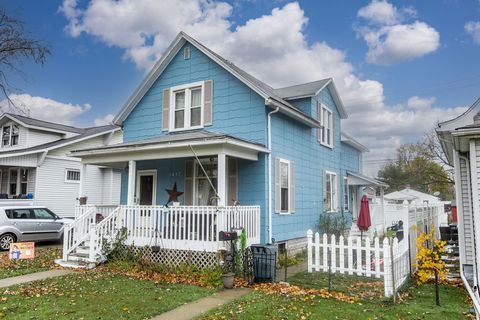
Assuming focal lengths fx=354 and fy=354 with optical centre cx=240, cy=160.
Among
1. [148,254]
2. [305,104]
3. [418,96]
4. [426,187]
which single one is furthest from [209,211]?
[426,187]

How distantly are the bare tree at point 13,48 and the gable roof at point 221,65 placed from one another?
352 centimetres

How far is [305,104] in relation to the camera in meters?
14.7

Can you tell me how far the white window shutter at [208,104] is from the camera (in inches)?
503

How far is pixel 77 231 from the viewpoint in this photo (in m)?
11.2

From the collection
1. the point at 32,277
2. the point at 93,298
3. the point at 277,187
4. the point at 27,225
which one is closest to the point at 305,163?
the point at 277,187

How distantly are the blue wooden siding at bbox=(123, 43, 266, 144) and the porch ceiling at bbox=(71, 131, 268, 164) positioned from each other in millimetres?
895

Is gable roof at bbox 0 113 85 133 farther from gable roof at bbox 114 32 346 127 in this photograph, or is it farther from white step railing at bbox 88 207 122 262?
white step railing at bbox 88 207 122 262

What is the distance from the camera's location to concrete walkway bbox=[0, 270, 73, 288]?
8.66 metres

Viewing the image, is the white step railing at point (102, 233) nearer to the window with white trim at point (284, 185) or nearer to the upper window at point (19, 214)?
the window with white trim at point (284, 185)

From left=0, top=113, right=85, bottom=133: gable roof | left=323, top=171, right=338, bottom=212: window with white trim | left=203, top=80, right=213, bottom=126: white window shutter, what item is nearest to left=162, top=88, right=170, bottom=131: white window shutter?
left=203, top=80, right=213, bottom=126: white window shutter

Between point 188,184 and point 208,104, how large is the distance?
118 inches

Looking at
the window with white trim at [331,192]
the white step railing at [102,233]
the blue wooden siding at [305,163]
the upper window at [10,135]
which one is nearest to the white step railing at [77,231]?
the white step railing at [102,233]

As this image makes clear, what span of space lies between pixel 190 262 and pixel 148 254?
1.54 meters

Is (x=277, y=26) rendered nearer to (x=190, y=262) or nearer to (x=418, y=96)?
(x=190, y=262)
